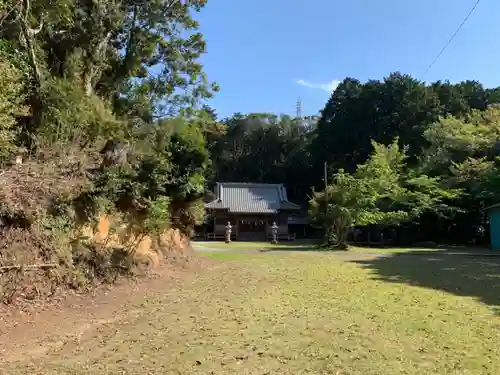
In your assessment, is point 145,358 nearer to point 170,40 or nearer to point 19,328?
point 19,328

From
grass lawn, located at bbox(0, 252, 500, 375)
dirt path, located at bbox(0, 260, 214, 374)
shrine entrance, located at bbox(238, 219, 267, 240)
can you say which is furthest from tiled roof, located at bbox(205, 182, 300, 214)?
dirt path, located at bbox(0, 260, 214, 374)

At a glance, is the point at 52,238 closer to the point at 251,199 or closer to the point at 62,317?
the point at 62,317

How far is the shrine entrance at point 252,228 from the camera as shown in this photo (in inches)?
1547

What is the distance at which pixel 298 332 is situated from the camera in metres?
6.20

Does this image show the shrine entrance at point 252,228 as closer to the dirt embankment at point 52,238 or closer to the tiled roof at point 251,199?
the tiled roof at point 251,199

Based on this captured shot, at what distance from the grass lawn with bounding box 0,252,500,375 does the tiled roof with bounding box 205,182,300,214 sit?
2765cm

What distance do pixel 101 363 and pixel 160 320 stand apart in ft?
7.14

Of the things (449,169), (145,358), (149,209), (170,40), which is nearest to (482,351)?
(145,358)

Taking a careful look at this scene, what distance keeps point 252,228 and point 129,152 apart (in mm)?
29018

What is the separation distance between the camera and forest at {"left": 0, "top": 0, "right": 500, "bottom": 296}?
26.7 ft

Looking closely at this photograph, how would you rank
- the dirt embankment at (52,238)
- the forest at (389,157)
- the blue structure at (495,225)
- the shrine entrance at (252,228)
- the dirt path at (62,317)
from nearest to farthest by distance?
the dirt path at (62,317), the dirt embankment at (52,238), the blue structure at (495,225), the forest at (389,157), the shrine entrance at (252,228)

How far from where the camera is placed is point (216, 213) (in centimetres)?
3934

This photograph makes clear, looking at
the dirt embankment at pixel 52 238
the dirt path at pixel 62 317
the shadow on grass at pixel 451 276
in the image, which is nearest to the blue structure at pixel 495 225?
the shadow on grass at pixel 451 276

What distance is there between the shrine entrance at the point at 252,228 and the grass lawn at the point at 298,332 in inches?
1109
